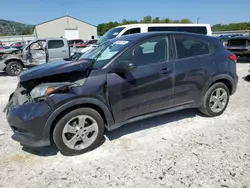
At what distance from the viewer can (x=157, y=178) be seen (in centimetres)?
257

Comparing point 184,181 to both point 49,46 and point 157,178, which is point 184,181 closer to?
point 157,178

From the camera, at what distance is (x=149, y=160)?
293cm

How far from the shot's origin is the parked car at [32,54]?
963 centimetres

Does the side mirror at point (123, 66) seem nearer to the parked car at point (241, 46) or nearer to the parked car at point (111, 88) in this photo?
the parked car at point (111, 88)

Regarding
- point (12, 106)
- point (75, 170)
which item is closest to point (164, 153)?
point (75, 170)

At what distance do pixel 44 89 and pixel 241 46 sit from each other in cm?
1173

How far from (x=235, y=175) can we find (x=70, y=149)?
215 centimetres

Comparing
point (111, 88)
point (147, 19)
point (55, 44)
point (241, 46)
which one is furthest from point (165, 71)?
point (147, 19)

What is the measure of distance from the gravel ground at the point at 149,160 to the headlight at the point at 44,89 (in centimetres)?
92

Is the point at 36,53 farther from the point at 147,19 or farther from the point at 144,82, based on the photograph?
the point at 147,19

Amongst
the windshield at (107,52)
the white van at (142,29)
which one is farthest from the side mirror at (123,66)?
the white van at (142,29)

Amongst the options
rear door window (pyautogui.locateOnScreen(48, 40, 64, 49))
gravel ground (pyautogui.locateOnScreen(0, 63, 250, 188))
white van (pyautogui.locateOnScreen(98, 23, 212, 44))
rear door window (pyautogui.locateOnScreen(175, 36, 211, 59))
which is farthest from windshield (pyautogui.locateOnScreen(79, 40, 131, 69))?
rear door window (pyautogui.locateOnScreen(48, 40, 64, 49))

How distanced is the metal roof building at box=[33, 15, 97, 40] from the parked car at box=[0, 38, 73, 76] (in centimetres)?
3594

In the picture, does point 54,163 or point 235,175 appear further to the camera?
point 54,163
